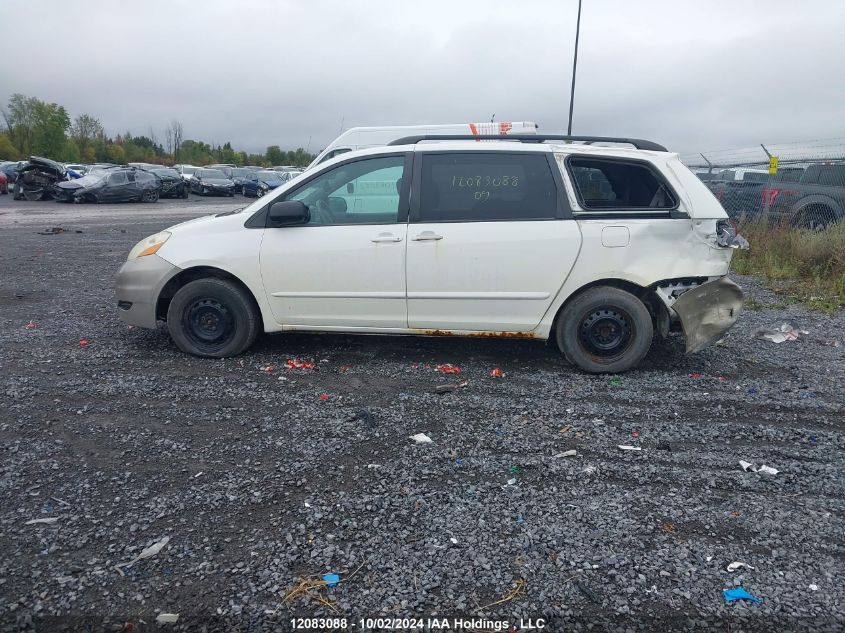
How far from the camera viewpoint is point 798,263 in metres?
10.1

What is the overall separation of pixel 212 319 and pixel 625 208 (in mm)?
3648

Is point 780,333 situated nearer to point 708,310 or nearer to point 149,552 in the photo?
point 708,310

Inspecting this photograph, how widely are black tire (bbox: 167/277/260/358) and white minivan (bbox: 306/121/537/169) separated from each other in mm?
6189

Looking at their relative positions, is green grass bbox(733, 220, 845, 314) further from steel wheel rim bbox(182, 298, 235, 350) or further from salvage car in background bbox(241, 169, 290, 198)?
salvage car in background bbox(241, 169, 290, 198)

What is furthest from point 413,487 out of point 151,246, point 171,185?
point 171,185

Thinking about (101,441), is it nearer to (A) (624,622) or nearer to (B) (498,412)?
(B) (498,412)

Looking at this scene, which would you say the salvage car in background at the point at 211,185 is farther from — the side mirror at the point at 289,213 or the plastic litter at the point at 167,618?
the plastic litter at the point at 167,618

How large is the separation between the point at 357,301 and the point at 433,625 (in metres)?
3.22

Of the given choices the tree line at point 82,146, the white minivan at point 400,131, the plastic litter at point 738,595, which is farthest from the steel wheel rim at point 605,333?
the tree line at point 82,146

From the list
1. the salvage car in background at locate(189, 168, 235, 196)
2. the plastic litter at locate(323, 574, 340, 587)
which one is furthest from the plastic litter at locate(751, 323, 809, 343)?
the salvage car in background at locate(189, 168, 235, 196)

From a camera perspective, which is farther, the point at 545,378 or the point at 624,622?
the point at 545,378

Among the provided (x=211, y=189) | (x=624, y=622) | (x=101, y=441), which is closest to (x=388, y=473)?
(x=624, y=622)

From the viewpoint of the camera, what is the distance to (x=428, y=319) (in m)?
5.40

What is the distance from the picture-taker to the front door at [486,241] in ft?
17.0
